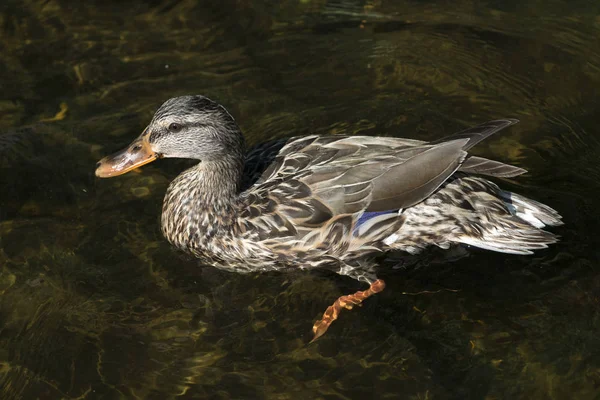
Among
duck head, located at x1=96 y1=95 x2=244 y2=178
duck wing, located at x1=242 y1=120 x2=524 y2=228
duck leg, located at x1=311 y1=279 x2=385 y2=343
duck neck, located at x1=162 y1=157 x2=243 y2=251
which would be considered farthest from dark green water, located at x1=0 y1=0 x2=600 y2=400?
duck head, located at x1=96 y1=95 x2=244 y2=178

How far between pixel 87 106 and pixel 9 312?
99.0 inches

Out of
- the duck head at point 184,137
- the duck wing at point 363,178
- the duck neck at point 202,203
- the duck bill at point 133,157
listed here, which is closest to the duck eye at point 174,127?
the duck head at point 184,137

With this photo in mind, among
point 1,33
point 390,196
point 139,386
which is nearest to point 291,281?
point 390,196

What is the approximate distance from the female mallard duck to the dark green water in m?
0.25

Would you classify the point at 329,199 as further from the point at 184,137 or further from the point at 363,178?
the point at 184,137

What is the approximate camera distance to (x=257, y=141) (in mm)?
7508

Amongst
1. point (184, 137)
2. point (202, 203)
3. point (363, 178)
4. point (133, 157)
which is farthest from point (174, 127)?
point (363, 178)

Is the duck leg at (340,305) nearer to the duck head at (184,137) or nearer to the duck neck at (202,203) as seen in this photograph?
the duck neck at (202,203)

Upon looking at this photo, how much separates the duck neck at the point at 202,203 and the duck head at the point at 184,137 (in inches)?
4.7

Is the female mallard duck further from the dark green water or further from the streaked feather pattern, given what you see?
the dark green water

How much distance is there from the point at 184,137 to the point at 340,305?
1.68m

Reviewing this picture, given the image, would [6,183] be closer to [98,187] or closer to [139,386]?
[98,187]

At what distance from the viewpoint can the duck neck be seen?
20.3ft

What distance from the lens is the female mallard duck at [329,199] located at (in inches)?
234
